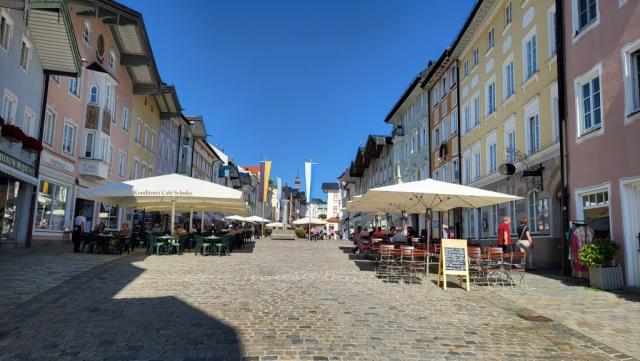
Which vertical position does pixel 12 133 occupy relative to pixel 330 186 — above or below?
below

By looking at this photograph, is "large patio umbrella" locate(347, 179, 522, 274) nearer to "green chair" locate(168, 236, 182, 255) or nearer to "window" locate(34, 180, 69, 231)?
"green chair" locate(168, 236, 182, 255)

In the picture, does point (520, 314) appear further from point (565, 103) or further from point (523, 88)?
point (523, 88)

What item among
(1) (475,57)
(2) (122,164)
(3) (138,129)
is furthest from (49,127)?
(1) (475,57)

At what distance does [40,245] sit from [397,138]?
3030 centimetres

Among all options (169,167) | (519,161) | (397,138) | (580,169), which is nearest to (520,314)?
(580,169)

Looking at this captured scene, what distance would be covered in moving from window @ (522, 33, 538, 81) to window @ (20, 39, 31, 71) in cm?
1899

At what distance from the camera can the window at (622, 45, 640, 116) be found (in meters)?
10.8

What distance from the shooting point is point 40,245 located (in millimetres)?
20875

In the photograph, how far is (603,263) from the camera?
10836 millimetres

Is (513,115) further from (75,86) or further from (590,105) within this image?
(75,86)

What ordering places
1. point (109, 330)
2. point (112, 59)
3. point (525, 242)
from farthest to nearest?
1. point (112, 59)
2. point (525, 242)
3. point (109, 330)

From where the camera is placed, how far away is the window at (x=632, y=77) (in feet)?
35.5

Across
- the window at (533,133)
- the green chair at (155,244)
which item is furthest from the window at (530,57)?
the green chair at (155,244)

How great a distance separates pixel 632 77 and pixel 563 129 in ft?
10.2
